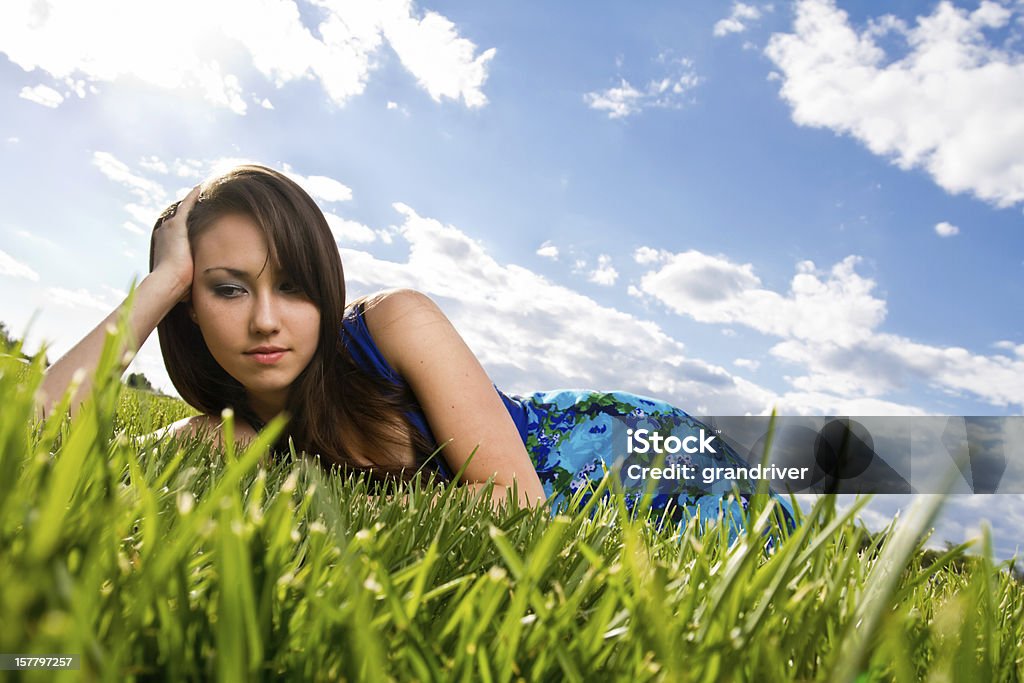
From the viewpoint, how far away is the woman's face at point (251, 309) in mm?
3402

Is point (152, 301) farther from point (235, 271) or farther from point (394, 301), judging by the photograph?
point (394, 301)

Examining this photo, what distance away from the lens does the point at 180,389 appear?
462 centimetres

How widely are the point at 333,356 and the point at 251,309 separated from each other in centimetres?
49

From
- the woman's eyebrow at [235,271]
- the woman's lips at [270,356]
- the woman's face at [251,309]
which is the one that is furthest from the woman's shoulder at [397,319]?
the woman's eyebrow at [235,271]

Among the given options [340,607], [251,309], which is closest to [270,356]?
[251,309]

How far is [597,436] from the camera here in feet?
13.6

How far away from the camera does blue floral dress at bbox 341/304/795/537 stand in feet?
12.2

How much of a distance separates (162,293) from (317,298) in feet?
2.75

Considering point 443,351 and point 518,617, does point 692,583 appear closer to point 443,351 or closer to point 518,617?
point 518,617

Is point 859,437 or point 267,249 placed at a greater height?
point 267,249

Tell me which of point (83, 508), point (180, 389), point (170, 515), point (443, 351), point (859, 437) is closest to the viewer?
point (83, 508)

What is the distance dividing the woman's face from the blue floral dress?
0.39 m

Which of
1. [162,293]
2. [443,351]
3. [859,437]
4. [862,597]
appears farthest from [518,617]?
[859,437]

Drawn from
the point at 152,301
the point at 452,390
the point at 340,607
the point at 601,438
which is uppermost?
the point at 152,301
